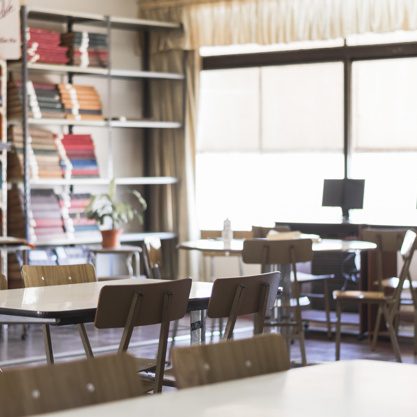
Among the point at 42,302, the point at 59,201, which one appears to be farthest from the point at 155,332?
the point at 42,302

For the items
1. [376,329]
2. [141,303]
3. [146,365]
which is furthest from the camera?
[376,329]

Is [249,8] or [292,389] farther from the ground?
[249,8]

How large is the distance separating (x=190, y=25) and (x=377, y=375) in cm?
714

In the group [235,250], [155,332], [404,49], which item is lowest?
[155,332]

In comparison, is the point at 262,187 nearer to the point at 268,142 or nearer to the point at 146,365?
the point at 268,142

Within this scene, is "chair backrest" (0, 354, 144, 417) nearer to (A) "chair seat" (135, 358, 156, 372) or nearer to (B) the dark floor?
(A) "chair seat" (135, 358, 156, 372)

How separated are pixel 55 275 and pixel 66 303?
0.92m

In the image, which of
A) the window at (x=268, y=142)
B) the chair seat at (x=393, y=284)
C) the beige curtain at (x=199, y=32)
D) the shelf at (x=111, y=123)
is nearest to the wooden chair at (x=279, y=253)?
the chair seat at (x=393, y=284)

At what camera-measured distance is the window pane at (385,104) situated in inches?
324

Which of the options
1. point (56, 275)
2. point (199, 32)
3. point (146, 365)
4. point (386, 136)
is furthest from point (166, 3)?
point (146, 365)

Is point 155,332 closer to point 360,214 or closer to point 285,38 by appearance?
point 360,214

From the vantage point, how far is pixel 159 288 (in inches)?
157

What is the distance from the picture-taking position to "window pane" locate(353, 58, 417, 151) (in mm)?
8242

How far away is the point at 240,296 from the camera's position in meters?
4.23
